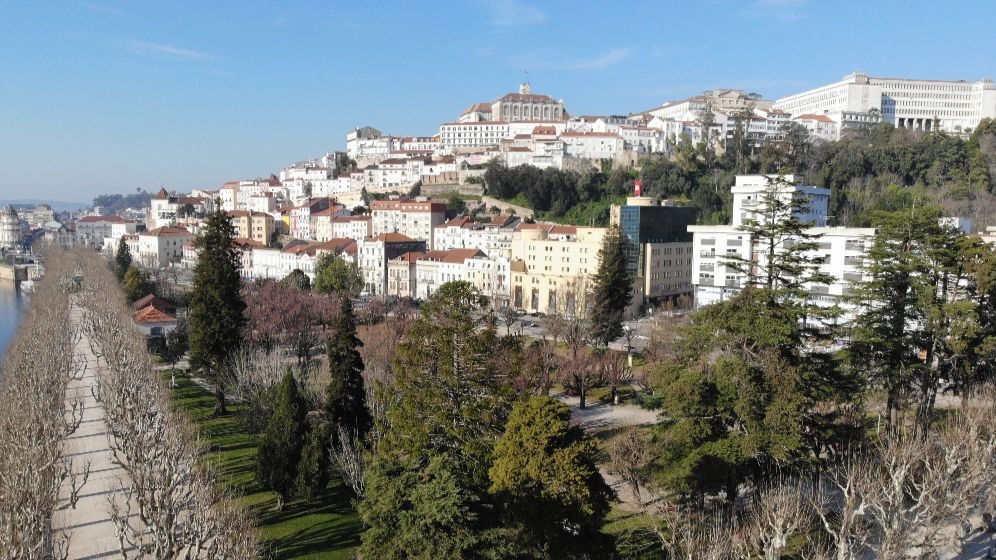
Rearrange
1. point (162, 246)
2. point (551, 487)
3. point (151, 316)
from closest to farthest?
point (551, 487)
point (151, 316)
point (162, 246)

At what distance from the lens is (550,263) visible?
5975 centimetres

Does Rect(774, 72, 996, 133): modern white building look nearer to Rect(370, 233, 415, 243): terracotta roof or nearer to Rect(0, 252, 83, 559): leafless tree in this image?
Rect(370, 233, 415, 243): terracotta roof

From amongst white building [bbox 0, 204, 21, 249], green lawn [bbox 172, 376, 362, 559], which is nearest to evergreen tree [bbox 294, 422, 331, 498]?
green lawn [bbox 172, 376, 362, 559]

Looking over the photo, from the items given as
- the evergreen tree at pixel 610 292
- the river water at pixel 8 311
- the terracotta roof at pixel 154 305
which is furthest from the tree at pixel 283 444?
the river water at pixel 8 311

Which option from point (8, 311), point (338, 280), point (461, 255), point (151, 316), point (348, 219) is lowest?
point (8, 311)

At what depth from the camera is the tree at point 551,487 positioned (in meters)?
13.2

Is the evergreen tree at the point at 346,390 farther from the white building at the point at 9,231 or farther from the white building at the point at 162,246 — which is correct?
the white building at the point at 9,231

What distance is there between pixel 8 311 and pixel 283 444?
222 feet

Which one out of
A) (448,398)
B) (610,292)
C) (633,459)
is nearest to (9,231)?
(610,292)

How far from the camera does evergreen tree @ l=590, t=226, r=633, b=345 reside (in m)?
42.9

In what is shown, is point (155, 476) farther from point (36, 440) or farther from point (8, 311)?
point (8, 311)

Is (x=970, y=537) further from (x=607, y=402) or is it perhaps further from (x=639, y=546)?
(x=607, y=402)

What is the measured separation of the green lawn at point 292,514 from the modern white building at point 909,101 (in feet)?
333

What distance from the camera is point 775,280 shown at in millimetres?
19078
